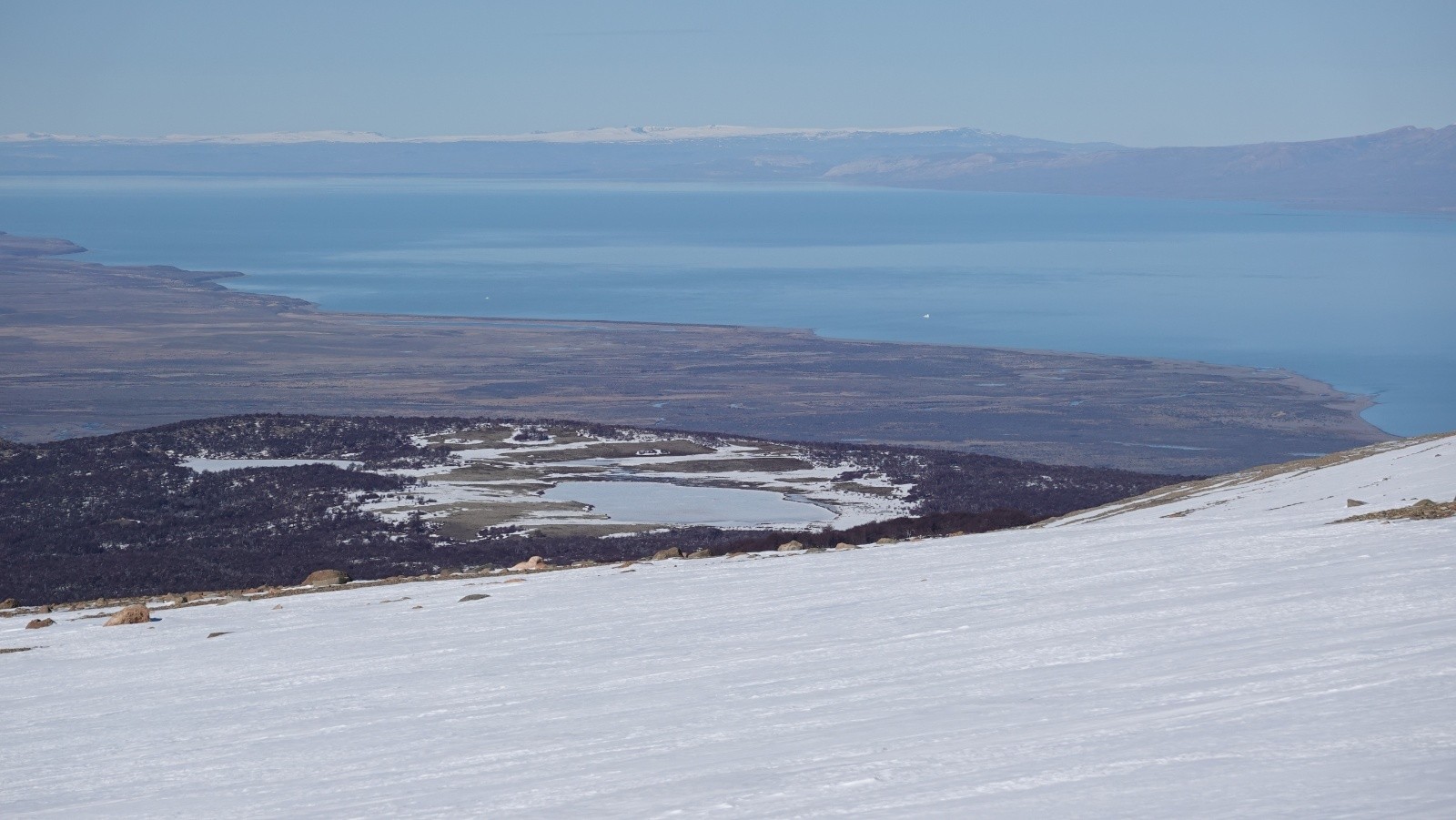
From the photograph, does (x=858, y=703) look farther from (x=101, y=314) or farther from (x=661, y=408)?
(x=101, y=314)

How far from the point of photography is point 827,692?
7.06 m

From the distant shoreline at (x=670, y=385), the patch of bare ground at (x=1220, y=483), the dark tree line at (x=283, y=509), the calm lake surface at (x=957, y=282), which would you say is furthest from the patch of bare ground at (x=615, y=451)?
→ the calm lake surface at (x=957, y=282)

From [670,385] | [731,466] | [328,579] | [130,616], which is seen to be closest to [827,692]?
[130,616]

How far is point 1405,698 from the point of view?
18.0 ft

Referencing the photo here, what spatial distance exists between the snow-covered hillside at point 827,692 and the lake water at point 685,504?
13550mm

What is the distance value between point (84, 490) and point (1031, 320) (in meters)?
67.1

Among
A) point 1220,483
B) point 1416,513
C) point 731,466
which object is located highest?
point 1416,513

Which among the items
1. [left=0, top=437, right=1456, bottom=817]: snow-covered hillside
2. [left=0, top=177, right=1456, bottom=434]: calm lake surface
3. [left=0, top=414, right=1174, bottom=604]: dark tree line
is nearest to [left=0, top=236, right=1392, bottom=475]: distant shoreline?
[left=0, top=177, right=1456, bottom=434]: calm lake surface

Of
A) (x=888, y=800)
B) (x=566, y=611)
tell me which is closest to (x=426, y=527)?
(x=566, y=611)

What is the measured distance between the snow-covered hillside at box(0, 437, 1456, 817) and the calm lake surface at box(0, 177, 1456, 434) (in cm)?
4376

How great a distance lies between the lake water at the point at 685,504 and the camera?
2530cm

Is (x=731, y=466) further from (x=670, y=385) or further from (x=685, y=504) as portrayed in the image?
(x=670, y=385)

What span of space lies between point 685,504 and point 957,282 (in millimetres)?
87371

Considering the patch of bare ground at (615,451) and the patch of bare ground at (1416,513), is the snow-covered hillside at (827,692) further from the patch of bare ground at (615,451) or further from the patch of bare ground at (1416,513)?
the patch of bare ground at (615,451)
